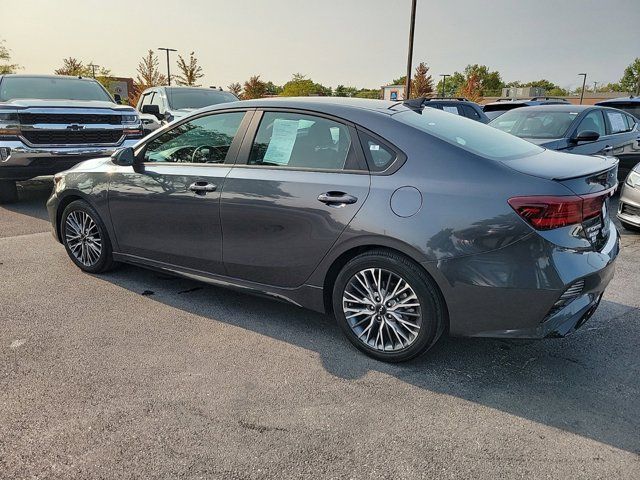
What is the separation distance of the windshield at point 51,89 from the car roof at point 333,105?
6190 millimetres

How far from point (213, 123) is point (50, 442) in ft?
7.94

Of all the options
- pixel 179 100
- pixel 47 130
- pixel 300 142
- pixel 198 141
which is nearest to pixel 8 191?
pixel 47 130

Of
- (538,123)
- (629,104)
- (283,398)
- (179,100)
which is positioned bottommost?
(283,398)

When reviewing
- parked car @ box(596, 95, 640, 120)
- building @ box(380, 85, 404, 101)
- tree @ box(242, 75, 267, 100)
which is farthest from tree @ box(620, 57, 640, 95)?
parked car @ box(596, 95, 640, 120)

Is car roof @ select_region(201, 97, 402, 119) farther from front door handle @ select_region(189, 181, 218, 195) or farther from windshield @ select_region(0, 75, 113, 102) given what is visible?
windshield @ select_region(0, 75, 113, 102)

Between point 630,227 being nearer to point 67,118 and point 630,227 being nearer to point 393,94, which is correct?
point 67,118

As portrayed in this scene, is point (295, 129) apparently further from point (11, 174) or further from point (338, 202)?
point (11, 174)

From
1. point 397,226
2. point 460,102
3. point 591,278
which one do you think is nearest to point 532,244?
point 591,278

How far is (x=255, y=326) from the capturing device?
12.3ft

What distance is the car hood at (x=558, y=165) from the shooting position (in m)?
2.83

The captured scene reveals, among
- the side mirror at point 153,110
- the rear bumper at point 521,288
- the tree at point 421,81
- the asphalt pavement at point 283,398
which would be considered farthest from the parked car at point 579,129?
the tree at point 421,81

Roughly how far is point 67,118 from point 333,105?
5.78m

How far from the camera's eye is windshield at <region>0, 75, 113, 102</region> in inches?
326

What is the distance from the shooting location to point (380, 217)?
118 inches
